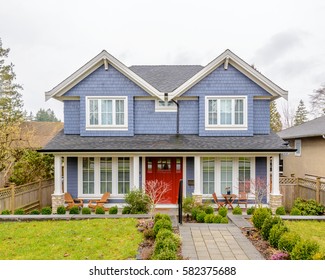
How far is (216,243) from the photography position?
656 centimetres

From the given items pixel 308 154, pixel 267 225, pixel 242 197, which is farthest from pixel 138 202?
pixel 308 154

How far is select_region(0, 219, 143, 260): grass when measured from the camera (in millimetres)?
5938

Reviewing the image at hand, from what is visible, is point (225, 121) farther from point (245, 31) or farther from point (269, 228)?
point (269, 228)

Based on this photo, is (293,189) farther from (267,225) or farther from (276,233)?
(276,233)

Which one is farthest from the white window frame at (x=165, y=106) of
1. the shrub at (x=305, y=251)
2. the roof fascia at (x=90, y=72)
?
the shrub at (x=305, y=251)

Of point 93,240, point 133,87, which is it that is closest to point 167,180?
point 133,87

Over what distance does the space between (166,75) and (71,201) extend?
8.49m

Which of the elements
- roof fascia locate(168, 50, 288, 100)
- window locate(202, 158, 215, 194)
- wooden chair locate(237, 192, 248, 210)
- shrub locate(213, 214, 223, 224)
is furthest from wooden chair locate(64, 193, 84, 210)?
wooden chair locate(237, 192, 248, 210)

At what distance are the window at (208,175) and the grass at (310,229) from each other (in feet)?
13.4

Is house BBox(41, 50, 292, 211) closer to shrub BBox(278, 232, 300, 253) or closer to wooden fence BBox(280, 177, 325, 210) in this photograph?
wooden fence BBox(280, 177, 325, 210)

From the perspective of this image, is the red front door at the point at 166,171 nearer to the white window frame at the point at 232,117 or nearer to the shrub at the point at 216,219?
the white window frame at the point at 232,117

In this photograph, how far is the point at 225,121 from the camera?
491 inches

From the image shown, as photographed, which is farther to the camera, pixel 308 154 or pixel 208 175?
pixel 308 154

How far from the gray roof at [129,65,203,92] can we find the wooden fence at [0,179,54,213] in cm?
749
